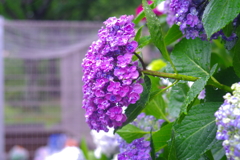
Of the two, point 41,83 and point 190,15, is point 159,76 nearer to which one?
point 190,15

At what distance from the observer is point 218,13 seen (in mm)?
322

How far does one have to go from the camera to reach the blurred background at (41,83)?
4.12 meters

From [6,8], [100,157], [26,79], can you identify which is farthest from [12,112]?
[6,8]

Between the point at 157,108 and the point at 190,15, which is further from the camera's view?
the point at 157,108

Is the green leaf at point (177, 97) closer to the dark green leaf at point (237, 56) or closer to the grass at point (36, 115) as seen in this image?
the dark green leaf at point (237, 56)

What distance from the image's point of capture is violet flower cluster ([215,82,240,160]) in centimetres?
25

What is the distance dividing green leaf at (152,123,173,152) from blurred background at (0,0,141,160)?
372 centimetres

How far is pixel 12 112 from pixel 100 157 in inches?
136

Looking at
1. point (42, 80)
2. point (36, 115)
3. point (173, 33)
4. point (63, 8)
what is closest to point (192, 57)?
point (173, 33)

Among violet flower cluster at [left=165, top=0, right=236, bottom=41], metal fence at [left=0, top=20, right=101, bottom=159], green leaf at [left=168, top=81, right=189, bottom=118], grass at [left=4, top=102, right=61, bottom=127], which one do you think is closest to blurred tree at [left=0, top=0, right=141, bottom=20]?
metal fence at [left=0, top=20, right=101, bottom=159]

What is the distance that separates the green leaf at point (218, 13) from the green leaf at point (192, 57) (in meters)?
0.06

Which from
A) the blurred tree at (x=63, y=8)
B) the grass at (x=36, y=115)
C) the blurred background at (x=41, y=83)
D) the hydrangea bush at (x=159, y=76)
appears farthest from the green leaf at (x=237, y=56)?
the blurred tree at (x=63, y=8)

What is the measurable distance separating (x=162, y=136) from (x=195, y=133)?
0.08 meters

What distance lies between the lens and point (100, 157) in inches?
36.4
